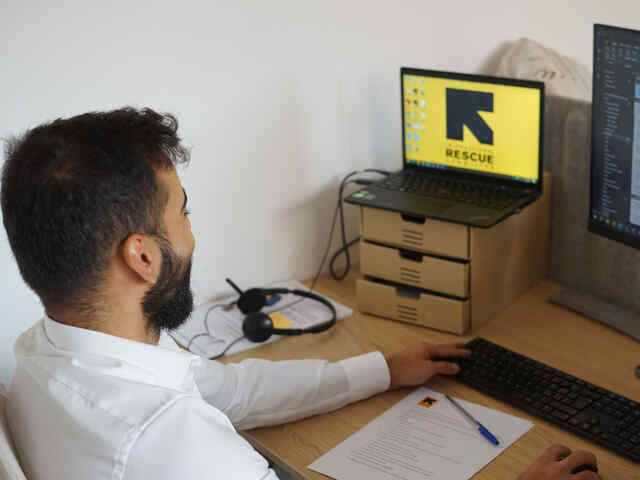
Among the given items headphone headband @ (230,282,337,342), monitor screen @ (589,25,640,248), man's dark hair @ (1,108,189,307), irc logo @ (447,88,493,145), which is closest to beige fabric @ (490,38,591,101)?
irc logo @ (447,88,493,145)

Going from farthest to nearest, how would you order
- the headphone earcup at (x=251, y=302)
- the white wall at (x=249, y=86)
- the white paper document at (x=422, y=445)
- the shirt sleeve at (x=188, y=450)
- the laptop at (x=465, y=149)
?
the headphone earcup at (x=251, y=302), the laptop at (x=465, y=149), the white wall at (x=249, y=86), the white paper document at (x=422, y=445), the shirt sleeve at (x=188, y=450)

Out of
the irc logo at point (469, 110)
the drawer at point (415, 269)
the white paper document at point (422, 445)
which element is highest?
the irc logo at point (469, 110)

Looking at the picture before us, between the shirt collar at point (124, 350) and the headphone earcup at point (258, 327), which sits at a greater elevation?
the shirt collar at point (124, 350)

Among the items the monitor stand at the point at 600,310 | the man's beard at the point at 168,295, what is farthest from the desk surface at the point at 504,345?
the man's beard at the point at 168,295

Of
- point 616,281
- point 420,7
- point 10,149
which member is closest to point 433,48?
point 420,7

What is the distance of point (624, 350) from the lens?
1.50m

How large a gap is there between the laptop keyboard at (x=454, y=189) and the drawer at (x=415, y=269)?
5.6 inches

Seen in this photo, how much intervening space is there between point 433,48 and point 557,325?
0.82 meters

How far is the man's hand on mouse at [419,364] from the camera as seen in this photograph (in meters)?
1.42

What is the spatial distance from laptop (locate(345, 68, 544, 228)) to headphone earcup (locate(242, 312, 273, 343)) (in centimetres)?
33

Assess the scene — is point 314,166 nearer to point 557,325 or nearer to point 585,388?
point 557,325

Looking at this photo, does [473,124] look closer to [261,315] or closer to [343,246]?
[343,246]

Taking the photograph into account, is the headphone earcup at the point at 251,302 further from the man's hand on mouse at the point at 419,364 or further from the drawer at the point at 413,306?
the man's hand on mouse at the point at 419,364

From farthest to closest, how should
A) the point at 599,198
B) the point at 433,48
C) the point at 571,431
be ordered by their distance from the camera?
the point at 433,48 → the point at 599,198 → the point at 571,431
